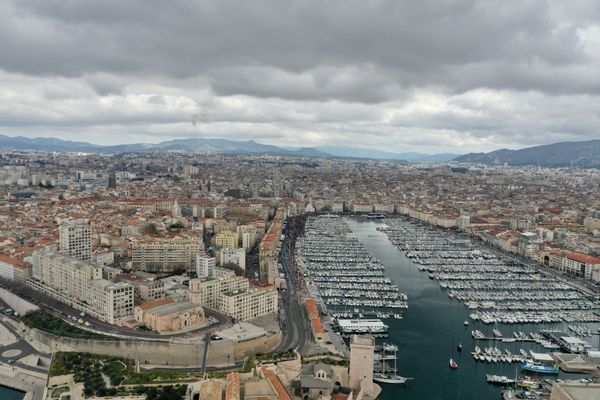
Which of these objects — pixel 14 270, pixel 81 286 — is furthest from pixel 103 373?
pixel 14 270

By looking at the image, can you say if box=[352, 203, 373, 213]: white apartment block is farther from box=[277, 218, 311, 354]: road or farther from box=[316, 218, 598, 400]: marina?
box=[316, 218, 598, 400]: marina

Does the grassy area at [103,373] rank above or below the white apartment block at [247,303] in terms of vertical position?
below

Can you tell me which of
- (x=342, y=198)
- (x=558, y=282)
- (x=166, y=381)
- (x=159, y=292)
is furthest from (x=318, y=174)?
(x=166, y=381)

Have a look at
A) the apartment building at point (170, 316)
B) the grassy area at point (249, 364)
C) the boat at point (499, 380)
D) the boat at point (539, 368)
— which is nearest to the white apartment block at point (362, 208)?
the apartment building at point (170, 316)

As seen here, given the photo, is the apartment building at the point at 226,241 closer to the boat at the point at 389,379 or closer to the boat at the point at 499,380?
the boat at the point at 389,379

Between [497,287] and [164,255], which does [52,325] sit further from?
[497,287]

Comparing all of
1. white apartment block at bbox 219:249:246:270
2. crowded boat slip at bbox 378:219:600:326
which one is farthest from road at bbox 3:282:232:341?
crowded boat slip at bbox 378:219:600:326
